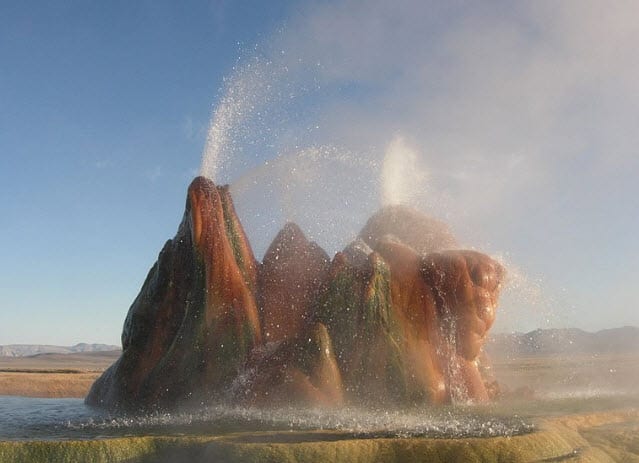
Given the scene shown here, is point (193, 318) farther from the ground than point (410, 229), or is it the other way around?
point (410, 229)

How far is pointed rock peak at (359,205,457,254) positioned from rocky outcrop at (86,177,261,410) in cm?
588

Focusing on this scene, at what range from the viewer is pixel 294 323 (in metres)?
18.5

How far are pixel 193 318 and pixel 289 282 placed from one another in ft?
11.2

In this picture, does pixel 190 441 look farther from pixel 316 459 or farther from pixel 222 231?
pixel 222 231

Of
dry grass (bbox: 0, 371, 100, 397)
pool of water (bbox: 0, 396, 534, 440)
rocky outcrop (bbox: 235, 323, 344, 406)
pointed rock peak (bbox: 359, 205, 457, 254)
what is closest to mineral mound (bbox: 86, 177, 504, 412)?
rocky outcrop (bbox: 235, 323, 344, 406)

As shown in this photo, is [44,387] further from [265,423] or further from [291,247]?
[265,423]

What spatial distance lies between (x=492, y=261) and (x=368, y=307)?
4829mm

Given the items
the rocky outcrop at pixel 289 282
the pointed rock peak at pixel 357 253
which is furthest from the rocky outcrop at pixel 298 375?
the pointed rock peak at pixel 357 253

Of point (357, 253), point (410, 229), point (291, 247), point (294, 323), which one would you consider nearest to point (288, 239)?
point (291, 247)

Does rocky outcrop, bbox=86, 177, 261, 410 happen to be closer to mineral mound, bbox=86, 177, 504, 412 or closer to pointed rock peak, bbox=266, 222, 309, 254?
mineral mound, bbox=86, 177, 504, 412

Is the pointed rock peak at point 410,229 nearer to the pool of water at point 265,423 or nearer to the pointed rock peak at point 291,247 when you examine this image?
the pointed rock peak at point 291,247

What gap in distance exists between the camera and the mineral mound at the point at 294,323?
16.7m

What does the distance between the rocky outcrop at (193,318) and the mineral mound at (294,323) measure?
0.03 metres

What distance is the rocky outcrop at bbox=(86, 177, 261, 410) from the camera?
16953mm
